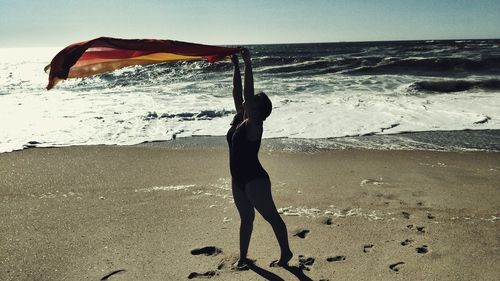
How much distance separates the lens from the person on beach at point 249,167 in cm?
319

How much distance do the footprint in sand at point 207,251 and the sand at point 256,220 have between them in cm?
3

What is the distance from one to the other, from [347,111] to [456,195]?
21.8ft

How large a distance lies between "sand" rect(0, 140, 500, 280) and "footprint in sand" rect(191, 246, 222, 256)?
3cm

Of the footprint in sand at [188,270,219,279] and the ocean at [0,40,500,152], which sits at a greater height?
the ocean at [0,40,500,152]

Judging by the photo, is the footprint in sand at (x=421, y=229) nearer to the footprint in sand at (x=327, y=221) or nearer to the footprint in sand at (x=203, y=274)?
the footprint in sand at (x=327, y=221)

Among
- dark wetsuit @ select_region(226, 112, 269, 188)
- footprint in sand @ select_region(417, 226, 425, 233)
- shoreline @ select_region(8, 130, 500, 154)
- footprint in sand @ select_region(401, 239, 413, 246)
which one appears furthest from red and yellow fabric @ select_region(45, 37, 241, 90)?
shoreline @ select_region(8, 130, 500, 154)

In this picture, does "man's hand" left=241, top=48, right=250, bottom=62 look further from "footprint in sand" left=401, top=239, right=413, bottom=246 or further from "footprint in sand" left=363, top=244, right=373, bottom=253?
"footprint in sand" left=401, top=239, right=413, bottom=246

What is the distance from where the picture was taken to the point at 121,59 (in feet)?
13.7

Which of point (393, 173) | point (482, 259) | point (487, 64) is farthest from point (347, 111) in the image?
point (487, 64)

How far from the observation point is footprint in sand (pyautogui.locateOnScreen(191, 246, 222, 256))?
3.85 m

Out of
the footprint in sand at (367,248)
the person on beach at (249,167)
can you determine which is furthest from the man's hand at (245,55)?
the footprint in sand at (367,248)

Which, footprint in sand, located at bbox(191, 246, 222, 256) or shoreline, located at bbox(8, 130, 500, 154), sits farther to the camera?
shoreline, located at bbox(8, 130, 500, 154)

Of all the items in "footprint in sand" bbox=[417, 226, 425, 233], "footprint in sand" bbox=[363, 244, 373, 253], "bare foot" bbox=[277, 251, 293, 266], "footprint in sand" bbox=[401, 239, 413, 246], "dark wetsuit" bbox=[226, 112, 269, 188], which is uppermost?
"dark wetsuit" bbox=[226, 112, 269, 188]

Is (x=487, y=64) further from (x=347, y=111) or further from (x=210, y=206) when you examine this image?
(x=210, y=206)
